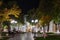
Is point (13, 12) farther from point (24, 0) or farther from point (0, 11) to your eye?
point (24, 0)

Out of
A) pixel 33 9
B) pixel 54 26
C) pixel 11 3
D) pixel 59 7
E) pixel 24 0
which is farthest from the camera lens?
pixel 54 26

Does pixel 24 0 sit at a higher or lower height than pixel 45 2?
higher

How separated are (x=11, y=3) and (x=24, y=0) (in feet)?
40.0

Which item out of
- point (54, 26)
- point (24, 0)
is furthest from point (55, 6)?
point (54, 26)

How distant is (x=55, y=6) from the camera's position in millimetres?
17219

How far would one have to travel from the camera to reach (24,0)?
31953 mm

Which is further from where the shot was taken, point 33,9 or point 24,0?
point 33,9

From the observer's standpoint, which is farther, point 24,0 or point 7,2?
point 24,0

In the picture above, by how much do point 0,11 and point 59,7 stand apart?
16.9ft

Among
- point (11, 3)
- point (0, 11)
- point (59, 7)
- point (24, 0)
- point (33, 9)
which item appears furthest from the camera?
point (33, 9)

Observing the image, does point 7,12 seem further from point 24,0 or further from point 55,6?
point 24,0

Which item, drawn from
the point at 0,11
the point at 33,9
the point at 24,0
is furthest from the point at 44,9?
the point at 33,9

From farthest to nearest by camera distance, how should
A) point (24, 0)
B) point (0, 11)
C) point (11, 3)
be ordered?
1. point (24, 0)
2. point (11, 3)
3. point (0, 11)

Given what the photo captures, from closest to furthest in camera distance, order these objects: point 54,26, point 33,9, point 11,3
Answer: point 11,3 < point 33,9 < point 54,26
